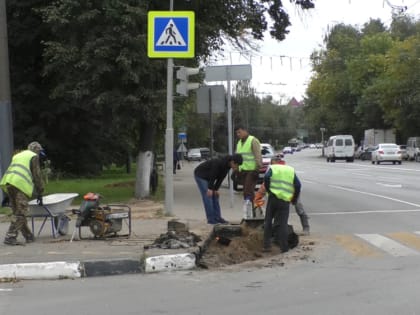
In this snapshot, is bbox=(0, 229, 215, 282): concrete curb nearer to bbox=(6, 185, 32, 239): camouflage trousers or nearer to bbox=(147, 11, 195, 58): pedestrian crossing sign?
bbox=(6, 185, 32, 239): camouflage trousers

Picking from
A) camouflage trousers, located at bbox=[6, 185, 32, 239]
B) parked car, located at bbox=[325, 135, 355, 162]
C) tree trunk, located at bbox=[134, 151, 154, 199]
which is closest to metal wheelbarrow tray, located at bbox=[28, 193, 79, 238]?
camouflage trousers, located at bbox=[6, 185, 32, 239]

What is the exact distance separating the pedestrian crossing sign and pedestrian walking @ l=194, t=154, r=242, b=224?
2.36 m

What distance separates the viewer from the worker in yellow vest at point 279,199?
392 inches

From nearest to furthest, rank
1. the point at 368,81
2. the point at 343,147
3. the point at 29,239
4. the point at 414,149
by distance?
the point at 29,239 < the point at 414,149 < the point at 343,147 < the point at 368,81

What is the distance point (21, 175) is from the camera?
10.5m

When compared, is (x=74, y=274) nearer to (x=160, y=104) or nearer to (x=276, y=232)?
(x=276, y=232)

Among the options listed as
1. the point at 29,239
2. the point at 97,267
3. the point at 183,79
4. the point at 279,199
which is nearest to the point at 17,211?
the point at 29,239

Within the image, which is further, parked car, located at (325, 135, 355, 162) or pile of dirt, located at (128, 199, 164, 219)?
parked car, located at (325, 135, 355, 162)

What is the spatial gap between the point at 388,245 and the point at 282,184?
7.11ft

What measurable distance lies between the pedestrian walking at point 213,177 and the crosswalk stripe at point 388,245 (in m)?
2.69

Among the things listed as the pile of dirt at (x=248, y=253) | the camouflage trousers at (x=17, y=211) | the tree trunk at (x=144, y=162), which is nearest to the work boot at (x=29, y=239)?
the camouflage trousers at (x=17, y=211)

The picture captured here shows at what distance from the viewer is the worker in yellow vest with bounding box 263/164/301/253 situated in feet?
32.7

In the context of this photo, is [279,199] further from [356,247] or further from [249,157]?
[249,157]

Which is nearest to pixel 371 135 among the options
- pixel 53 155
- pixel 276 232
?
pixel 53 155
